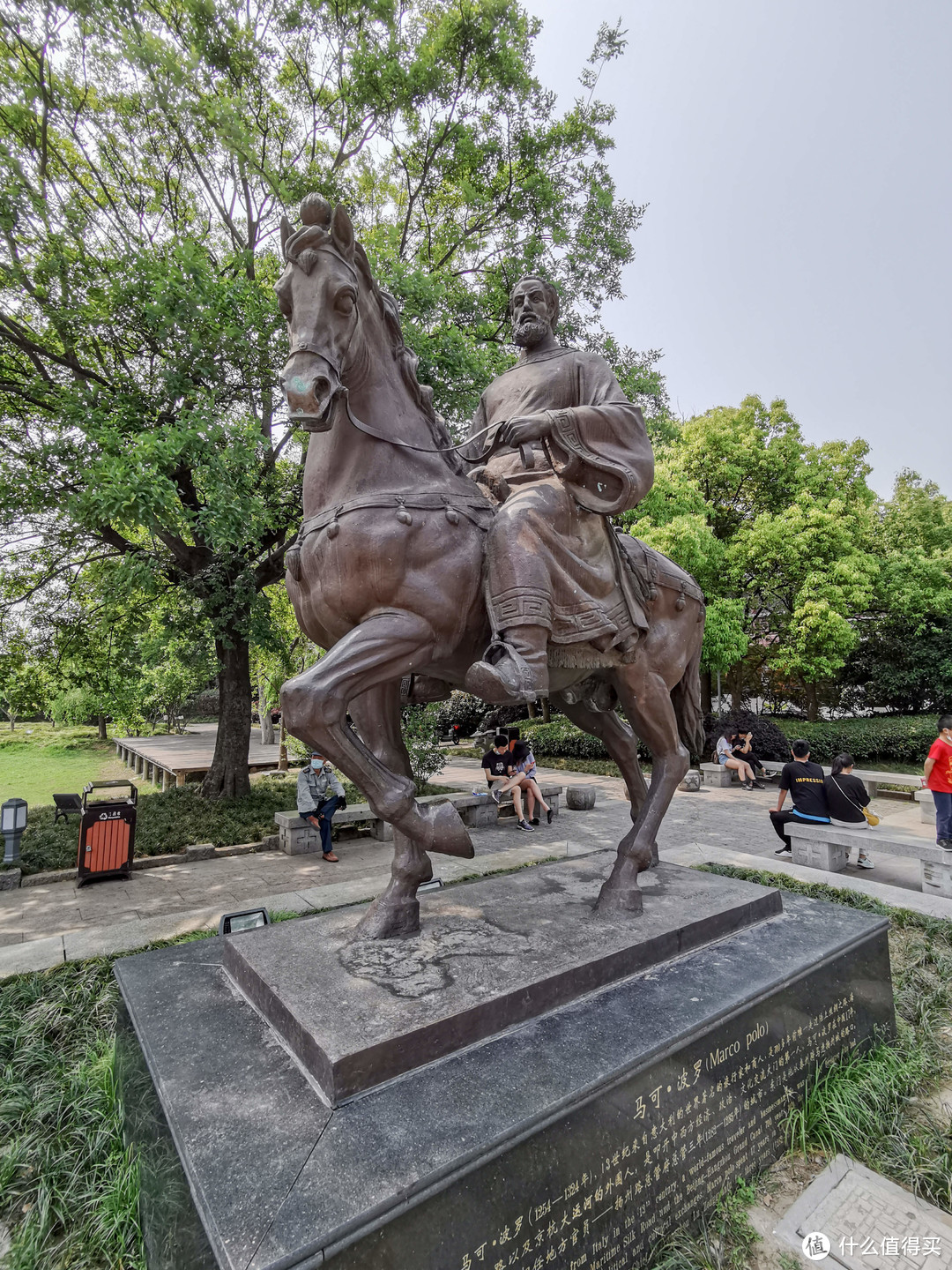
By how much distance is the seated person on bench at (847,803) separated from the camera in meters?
7.47

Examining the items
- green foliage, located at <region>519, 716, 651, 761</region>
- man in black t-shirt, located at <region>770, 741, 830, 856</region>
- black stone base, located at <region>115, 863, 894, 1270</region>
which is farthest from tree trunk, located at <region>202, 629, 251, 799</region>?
green foliage, located at <region>519, 716, 651, 761</region>

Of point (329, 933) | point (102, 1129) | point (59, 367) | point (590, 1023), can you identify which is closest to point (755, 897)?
point (590, 1023)

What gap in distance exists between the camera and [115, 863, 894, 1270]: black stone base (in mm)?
1671

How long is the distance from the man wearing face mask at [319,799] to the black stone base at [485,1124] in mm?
5668

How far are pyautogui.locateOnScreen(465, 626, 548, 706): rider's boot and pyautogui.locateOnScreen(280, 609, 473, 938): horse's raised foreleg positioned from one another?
0.28 m

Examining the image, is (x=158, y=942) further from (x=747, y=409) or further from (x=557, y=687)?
(x=747, y=409)

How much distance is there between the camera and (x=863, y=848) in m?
6.94

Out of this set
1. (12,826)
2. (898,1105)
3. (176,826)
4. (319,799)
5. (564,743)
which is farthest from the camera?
(564,743)

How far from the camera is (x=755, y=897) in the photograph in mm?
3562

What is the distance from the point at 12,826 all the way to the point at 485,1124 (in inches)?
319

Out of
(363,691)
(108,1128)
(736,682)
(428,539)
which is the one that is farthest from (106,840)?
(736,682)

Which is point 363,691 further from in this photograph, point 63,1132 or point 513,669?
point 63,1132

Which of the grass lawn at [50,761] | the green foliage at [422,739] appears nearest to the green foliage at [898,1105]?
the green foliage at [422,739]

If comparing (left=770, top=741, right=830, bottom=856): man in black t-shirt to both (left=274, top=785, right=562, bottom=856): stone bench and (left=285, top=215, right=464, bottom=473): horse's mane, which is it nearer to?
(left=274, top=785, right=562, bottom=856): stone bench
